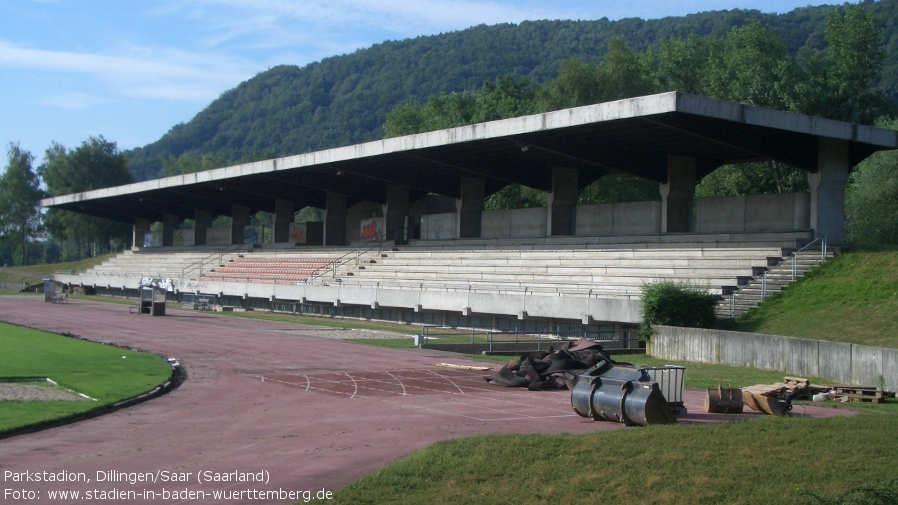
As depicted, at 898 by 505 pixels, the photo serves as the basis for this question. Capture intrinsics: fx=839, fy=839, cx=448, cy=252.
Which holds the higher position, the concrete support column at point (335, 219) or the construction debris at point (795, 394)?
the concrete support column at point (335, 219)

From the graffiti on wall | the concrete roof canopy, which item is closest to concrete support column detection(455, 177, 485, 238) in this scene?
the concrete roof canopy

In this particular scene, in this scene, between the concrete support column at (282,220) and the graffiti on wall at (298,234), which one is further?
the concrete support column at (282,220)

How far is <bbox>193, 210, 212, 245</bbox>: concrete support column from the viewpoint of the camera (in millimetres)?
80000

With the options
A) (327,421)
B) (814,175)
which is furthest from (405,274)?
(327,421)

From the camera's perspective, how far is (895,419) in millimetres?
14148

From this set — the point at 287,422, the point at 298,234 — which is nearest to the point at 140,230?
the point at 298,234

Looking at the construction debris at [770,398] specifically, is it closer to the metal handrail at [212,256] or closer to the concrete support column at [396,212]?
the concrete support column at [396,212]

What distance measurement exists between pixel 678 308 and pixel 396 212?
30.8 meters

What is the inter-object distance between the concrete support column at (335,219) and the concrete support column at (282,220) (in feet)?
21.6

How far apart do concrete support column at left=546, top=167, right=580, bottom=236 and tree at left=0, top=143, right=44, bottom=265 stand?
90480 mm

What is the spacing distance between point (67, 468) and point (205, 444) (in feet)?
7.20

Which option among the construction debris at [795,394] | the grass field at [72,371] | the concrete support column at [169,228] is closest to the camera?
the grass field at [72,371]

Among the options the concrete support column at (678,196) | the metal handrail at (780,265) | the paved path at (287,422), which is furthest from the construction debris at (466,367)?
the concrete support column at (678,196)

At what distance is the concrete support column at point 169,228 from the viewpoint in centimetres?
8581
